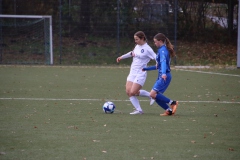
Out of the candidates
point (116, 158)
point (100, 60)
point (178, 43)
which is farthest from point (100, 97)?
point (178, 43)

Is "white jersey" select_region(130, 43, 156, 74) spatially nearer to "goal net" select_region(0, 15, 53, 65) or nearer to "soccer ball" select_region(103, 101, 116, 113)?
"soccer ball" select_region(103, 101, 116, 113)

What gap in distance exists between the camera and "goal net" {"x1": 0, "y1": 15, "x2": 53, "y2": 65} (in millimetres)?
25672

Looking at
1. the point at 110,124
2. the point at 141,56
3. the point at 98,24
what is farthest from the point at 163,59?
the point at 98,24

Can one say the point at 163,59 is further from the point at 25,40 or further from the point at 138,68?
the point at 25,40

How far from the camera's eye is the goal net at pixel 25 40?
25672 millimetres

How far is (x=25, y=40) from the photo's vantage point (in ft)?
86.2

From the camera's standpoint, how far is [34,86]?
15.8 meters

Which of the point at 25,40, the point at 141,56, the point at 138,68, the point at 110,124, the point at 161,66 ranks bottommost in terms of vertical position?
the point at 110,124

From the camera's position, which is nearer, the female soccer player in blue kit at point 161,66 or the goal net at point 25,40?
the female soccer player in blue kit at point 161,66

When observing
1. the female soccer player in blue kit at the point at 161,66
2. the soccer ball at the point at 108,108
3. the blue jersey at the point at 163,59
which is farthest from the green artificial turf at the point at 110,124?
the blue jersey at the point at 163,59

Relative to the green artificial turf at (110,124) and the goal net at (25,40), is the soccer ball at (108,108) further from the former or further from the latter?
the goal net at (25,40)

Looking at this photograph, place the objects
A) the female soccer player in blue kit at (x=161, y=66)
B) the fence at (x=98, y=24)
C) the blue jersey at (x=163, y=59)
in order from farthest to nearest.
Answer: the fence at (x=98, y=24), the female soccer player in blue kit at (x=161, y=66), the blue jersey at (x=163, y=59)

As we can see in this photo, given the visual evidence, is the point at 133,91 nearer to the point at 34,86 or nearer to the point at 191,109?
the point at 191,109

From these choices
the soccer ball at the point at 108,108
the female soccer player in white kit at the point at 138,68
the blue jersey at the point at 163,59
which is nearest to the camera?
the blue jersey at the point at 163,59
